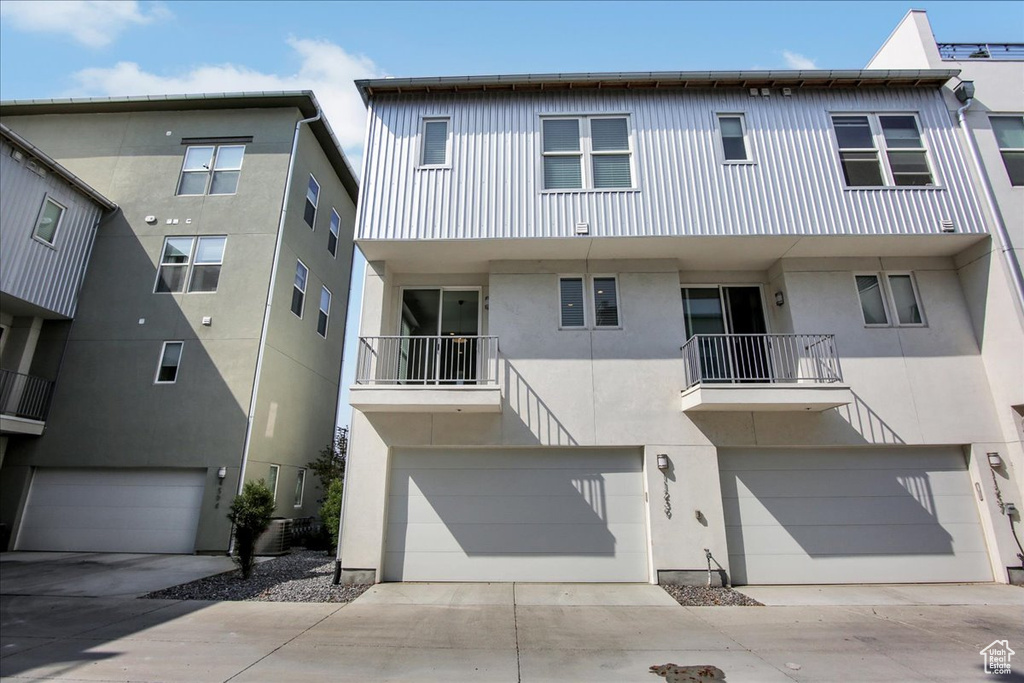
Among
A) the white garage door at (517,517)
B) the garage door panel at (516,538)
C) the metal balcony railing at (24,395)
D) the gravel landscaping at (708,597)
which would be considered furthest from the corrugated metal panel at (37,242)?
the gravel landscaping at (708,597)

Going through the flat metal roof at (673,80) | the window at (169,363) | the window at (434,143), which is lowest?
the window at (169,363)

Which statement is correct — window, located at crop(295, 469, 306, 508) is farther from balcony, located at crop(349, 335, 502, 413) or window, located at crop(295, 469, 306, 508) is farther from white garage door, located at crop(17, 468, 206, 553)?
balcony, located at crop(349, 335, 502, 413)

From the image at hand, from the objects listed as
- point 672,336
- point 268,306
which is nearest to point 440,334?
point 672,336

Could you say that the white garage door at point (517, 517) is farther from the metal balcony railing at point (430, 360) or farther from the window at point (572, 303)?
the window at point (572, 303)

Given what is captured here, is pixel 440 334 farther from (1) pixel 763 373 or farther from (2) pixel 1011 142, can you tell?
(2) pixel 1011 142

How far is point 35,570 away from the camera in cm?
826

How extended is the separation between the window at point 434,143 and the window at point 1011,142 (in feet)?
32.9

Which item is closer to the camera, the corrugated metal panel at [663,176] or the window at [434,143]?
the corrugated metal panel at [663,176]

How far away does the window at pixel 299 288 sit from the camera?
504 inches

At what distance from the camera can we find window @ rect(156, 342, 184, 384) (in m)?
11.0

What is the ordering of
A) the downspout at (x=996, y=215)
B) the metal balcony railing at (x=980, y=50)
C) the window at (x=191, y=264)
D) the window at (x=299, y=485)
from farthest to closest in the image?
the window at (x=299, y=485), the window at (x=191, y=264), the metal balcony railing at (x=980, y=50), the downspout at (x=996, y=215)

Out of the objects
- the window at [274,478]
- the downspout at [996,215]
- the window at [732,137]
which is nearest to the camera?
the downspout at [996,215]

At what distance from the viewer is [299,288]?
1302 cm

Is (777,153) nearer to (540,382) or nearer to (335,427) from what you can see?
(540,382)
